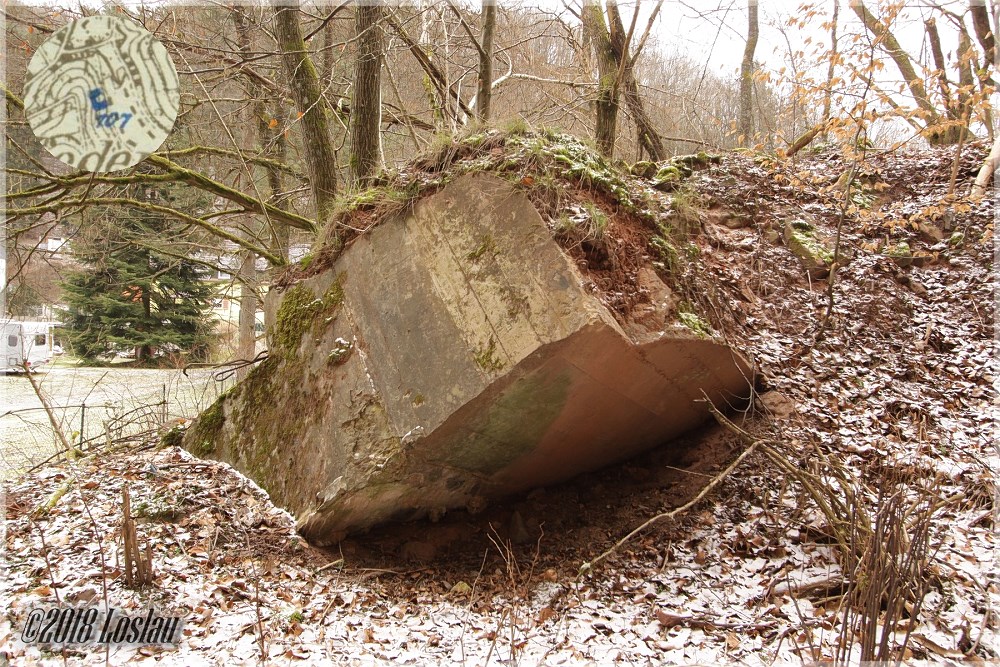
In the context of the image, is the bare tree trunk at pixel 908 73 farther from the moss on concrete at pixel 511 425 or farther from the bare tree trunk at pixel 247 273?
the bare tree trunk at pixel 247 273

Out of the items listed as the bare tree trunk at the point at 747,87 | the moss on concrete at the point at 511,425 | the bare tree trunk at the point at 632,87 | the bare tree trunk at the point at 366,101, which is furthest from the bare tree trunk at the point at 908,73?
the bare tree trunk at the point at 366,101

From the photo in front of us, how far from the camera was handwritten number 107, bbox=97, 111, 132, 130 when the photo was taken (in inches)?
70.4

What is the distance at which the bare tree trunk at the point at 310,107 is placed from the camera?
562 cm

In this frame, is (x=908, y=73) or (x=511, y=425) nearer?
(x=511, y=425)

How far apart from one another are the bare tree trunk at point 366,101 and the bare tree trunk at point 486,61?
1166 mm

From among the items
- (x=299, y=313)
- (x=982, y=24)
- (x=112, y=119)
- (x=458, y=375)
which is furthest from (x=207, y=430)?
(x=982, y=24)

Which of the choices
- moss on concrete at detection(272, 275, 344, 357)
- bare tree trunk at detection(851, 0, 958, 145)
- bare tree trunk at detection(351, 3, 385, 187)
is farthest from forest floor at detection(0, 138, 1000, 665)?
bare tree trunk at detection(351, 3, 385, 187)

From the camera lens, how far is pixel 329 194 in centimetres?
616

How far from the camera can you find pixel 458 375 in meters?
3.43

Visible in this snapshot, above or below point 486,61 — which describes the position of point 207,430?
below

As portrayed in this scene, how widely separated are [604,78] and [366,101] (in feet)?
11.1

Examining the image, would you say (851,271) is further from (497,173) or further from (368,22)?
(368,22)

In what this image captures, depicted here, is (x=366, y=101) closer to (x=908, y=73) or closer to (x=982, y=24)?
(x=908, y=73)

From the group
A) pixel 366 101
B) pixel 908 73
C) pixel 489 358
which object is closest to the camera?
pixel 489 358
